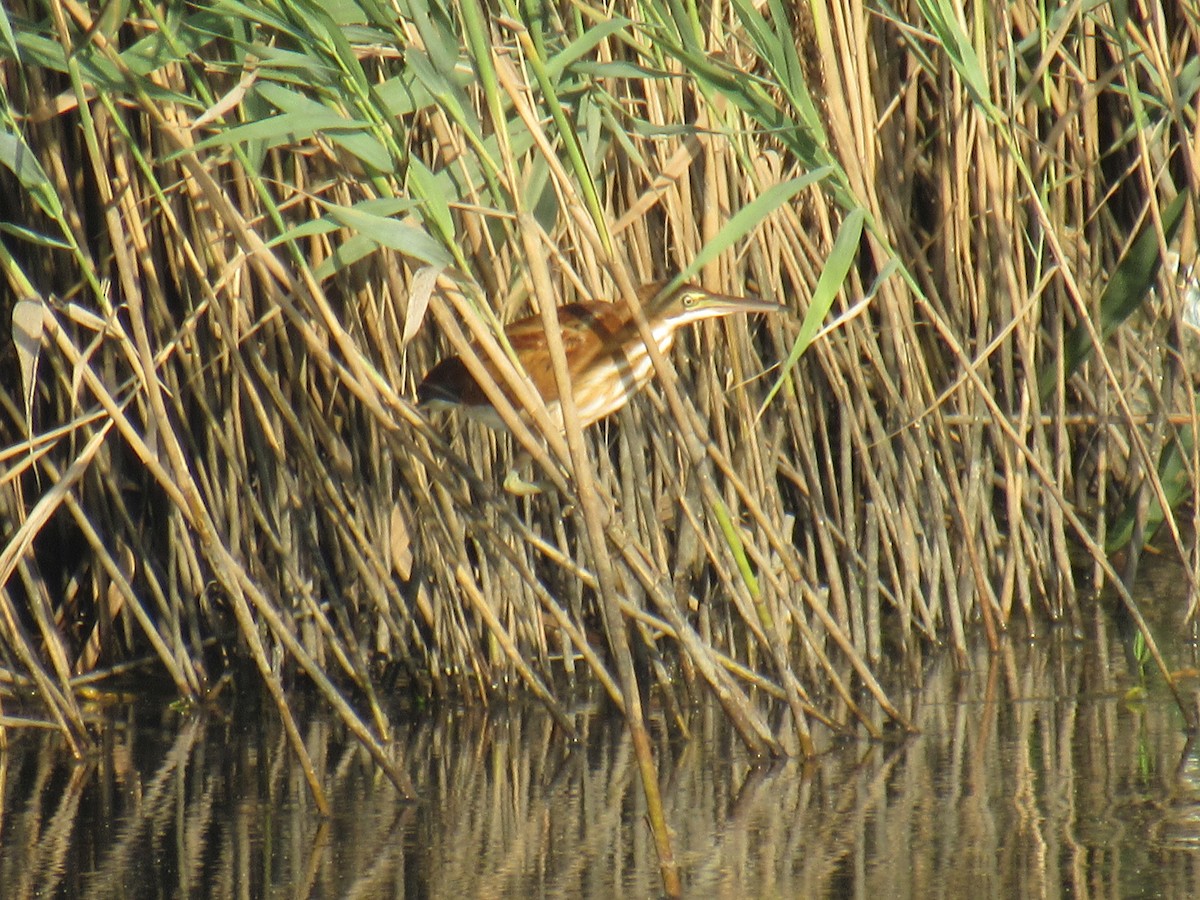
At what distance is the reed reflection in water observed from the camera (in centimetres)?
246

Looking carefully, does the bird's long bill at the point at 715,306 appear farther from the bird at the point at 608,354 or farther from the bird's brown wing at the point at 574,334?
the bird's brown wing at the point at 574,334

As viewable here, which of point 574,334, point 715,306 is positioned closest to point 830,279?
point 715,306

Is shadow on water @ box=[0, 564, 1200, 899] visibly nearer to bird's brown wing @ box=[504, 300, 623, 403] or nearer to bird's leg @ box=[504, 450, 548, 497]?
bird's leg @ box=[504, 450, 548, 497]

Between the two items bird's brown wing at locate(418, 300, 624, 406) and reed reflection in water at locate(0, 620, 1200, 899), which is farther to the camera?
bird's brown wing at locate(418, 300, 624, 406)

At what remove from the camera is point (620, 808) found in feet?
9.29

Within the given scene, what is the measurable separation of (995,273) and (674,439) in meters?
0.88

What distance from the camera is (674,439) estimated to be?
344 centimetres

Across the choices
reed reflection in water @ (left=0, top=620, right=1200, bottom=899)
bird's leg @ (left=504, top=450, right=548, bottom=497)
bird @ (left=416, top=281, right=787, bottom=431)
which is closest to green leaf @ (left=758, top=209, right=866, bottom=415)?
bird @ (left=416, top=281, right=787, bottom=431)

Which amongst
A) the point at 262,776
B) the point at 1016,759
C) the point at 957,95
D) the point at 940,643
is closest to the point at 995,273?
the point at 957,95

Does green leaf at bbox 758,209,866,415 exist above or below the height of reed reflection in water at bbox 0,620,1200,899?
above

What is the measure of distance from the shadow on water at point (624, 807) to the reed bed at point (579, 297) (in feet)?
0.38

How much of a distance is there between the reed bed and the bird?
0.26 ft

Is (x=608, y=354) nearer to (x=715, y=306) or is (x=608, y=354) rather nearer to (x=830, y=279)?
(x=715, y=306)

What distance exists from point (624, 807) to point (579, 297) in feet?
3.36
